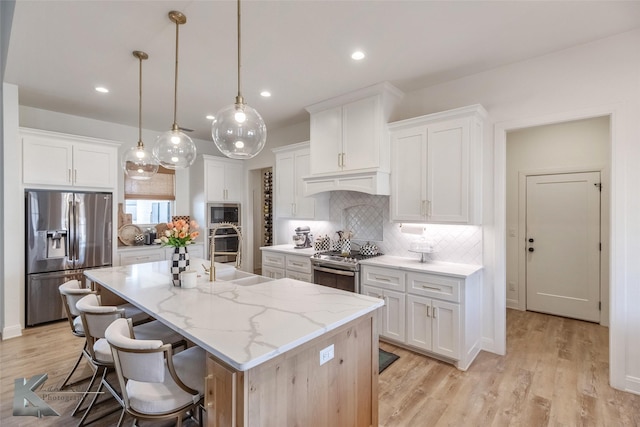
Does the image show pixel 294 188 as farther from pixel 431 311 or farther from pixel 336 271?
pixel 431 311

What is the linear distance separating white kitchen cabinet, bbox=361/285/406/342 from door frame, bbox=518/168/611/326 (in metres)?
2.54

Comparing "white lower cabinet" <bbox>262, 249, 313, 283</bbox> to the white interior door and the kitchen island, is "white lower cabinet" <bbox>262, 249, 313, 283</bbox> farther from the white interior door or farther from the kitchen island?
the white interior door

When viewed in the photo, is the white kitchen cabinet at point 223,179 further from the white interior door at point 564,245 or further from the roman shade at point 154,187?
the white interior door at point 564,245

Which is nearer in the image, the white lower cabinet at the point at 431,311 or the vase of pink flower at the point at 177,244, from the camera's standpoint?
the vase of pink flower at the point at 177,244

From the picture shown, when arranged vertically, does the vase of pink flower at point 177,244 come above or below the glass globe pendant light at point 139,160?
below

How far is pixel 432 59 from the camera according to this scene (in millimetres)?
2932

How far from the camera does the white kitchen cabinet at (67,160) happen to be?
378 cm

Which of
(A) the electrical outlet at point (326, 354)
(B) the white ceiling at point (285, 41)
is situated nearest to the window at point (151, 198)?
(B) the white ceiling at point (285, 41)

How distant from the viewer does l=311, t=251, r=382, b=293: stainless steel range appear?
351 centimetres

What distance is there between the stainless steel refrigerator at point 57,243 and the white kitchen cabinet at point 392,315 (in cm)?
387

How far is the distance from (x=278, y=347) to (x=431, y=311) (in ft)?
7.06

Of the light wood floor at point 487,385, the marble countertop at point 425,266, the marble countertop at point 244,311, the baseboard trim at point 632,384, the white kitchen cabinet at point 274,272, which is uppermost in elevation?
the marble countertop at point 425,266

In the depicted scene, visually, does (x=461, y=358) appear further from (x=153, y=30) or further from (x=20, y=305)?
(x=20, y=305)

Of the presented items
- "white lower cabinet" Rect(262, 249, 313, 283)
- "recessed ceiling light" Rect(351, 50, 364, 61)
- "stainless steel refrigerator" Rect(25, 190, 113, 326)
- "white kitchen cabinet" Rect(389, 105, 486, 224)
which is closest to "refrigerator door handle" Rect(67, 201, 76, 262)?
"stainless steel refrigerator" Rect(25, 190, 113, 326)
